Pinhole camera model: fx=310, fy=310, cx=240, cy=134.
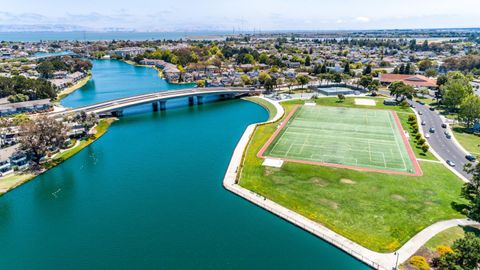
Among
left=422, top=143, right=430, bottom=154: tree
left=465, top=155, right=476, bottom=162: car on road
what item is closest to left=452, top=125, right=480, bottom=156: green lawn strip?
left=465, top=155, right=476, bottom=162: car on road

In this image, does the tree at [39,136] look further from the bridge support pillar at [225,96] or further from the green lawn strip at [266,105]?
the bridge support pillar at [225,96]

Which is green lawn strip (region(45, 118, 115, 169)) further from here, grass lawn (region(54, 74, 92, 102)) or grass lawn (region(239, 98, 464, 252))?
grass lawn (region(239, 98, 464, 252))

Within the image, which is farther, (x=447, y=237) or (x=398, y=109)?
(x=398, y=109)

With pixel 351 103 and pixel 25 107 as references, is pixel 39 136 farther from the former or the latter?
pixel 351 103

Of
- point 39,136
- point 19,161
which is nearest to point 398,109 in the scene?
point 39,136

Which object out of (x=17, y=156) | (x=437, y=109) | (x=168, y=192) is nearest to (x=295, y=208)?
(x=168, y=192)

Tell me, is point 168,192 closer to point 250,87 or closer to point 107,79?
point 250,87
